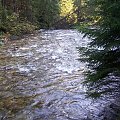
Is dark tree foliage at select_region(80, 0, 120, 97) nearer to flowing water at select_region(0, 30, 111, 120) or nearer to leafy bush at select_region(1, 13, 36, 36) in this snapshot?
flowing water at select_region(0, 30, 111, 120)

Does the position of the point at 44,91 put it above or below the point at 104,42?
below

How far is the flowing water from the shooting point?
300 inches

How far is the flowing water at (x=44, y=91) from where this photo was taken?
25.0ft

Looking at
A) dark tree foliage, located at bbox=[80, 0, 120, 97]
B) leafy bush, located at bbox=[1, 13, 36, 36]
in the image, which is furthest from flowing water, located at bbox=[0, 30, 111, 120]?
leafy bush, located at bbox=[1, 13, 36, 36]

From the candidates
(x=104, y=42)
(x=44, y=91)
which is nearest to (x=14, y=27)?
(x=44, y=91)

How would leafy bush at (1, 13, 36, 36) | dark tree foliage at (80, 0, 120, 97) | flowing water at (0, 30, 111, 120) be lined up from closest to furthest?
dark tree foliage at (80, 0, 120, 97) < flowing water at (0, 30, 111, 120) < leafy bush at (1, 13, 36, 36)

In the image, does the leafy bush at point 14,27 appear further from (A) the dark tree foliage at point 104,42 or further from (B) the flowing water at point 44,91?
(A) the dark tree foliage at point 104,42

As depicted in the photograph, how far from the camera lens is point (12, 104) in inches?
334

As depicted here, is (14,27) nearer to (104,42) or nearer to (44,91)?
(44,91)

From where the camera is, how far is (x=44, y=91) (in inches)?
379

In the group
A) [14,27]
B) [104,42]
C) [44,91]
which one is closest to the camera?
[104,42]

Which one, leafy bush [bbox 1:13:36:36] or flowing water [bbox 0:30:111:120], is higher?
flowing water [bbox 0:30:111:120]

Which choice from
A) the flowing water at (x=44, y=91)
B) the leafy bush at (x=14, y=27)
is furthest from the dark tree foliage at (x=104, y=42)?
the leafy bush at (x=14, y=27)

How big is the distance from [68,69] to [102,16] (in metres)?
6.19
